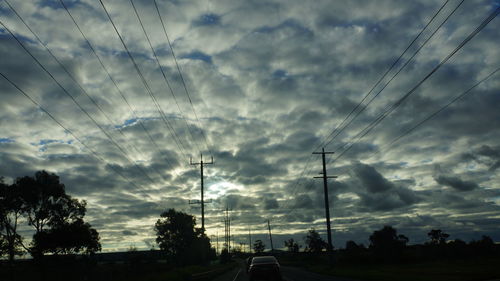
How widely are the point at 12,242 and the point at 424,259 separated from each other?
384 feet

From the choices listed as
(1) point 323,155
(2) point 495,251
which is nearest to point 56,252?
(1) point 323,155

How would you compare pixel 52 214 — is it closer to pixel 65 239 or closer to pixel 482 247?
pixel 65 239

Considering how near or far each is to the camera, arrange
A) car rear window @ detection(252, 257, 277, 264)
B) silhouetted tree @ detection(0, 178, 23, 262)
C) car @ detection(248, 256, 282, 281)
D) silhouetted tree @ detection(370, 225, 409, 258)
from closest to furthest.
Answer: car @ detection(248, 256, 282, 281) → car rear window @ detection(252, 257, 277, 264) → silhouetted tree @ detection(0, 178, 23, 262) → silhouetted tree @ detection(370, 225, 409, 258)

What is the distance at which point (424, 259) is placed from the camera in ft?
419

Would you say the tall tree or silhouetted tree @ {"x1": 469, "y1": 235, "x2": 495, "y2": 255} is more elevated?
the tall tree

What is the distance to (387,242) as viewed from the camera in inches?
5044

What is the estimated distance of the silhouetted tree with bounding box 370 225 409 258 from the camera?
123875 mm

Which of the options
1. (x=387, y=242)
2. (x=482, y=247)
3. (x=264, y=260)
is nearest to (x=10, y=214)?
(x=264, y=260)

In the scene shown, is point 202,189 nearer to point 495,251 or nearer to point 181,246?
point 181,246

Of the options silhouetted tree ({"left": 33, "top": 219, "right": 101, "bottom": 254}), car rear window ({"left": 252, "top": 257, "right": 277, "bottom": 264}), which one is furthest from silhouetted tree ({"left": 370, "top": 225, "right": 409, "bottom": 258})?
car rear window ({"left": 252, "top": 257, "right": 277, "bottom": 264})

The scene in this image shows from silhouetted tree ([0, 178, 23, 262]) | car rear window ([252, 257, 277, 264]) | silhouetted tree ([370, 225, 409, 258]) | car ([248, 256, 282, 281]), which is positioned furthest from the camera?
silhouetted tree ([370, 225, 409, 258])

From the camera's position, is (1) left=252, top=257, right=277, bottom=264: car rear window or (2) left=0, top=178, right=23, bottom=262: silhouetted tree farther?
(2) left=0, top=178, right=23, bottom=262: silhouetted tree

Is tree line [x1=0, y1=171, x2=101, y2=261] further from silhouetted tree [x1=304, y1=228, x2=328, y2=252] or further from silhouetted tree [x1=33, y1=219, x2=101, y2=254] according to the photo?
silhouetted tree [x1=304, y1=228, x2=328, y2=252]

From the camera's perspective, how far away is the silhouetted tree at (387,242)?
406ft
